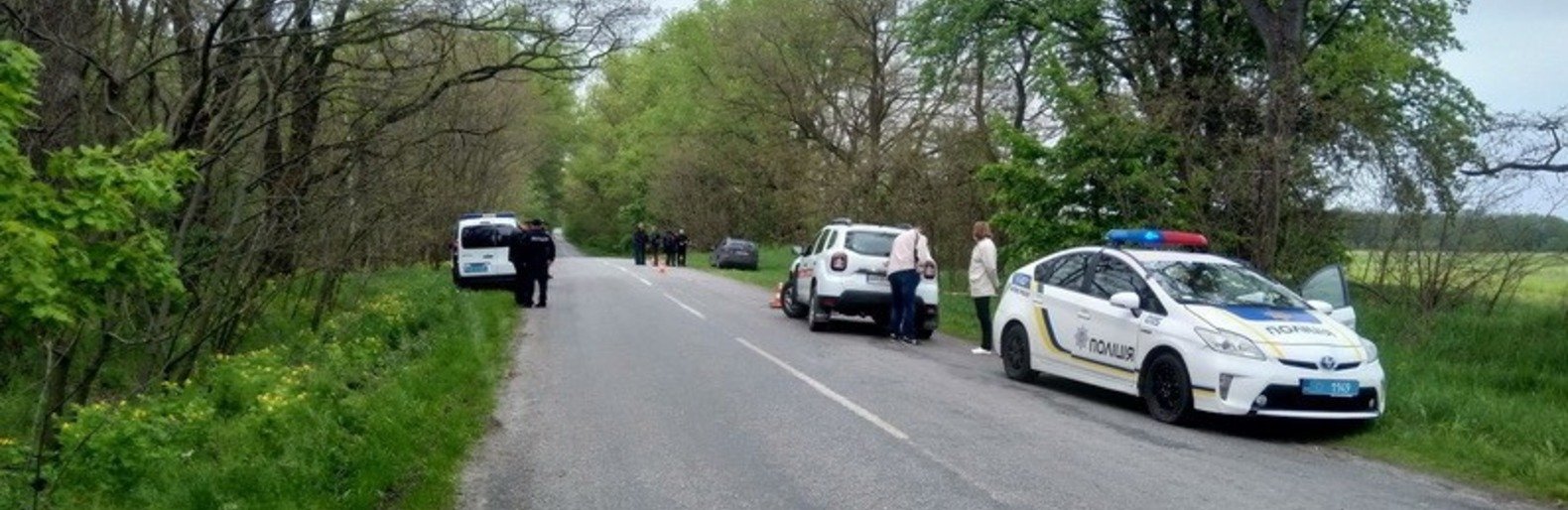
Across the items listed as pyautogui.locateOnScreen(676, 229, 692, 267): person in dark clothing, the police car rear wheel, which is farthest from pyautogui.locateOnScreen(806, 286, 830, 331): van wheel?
pyautogui.locateOnScreen(676, 229, 692, 267): person in dark clothing

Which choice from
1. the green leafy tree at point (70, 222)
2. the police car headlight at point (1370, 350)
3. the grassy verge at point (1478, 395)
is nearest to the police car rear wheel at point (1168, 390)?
the grassy verge at point (1478, 395)

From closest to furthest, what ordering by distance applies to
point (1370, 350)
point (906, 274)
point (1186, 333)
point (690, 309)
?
point (1370, 350) < point (1186, 333) < point (906, 274) < point (690, 309)

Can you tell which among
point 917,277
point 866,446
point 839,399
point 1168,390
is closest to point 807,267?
point 917,277

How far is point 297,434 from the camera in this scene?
29.7 ft

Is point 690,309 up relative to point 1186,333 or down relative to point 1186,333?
down

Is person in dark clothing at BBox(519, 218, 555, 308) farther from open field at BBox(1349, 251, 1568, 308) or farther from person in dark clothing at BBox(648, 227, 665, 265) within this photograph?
person in dark clothing at BBox(648, 227, 665, 265)

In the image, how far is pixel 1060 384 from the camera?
1420 centimetres

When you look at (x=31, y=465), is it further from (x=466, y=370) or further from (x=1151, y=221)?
(x=1151, y=221)

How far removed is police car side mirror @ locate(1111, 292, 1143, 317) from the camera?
12.1 m

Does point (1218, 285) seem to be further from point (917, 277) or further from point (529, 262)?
point (529, 262)

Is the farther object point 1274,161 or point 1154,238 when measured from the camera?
point 1274,161

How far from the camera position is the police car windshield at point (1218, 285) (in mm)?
12203

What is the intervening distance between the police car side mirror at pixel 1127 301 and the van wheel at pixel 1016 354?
1880 mm

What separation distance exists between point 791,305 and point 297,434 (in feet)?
48.4
